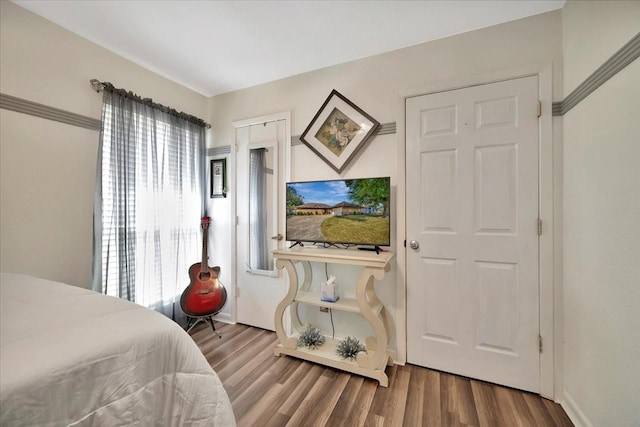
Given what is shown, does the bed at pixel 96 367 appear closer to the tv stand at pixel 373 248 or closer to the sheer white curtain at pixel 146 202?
the sheer white curtain at pixel 146 202

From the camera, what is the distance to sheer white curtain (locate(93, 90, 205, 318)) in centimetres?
197

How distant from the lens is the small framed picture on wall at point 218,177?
8.93ft

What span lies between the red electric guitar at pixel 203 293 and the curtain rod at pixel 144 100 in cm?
122

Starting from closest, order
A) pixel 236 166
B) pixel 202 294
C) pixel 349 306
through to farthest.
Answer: pixel 349 306 < pixel 202 294 < pixel 236 166

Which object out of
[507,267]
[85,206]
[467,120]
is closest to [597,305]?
[507,267]

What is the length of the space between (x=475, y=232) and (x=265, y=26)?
208cm

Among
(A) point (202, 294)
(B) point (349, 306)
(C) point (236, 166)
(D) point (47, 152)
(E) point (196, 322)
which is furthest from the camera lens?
(C) point (236, 166)

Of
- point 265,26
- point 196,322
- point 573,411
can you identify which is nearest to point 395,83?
point 265,26

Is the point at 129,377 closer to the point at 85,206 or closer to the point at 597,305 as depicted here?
the point at 85,206

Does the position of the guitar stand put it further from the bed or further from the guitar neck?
the bed

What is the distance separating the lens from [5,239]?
5.03ft

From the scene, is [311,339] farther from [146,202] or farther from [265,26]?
[265,26]

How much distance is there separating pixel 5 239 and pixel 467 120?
3.10 metres

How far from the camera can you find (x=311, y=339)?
2.04m
